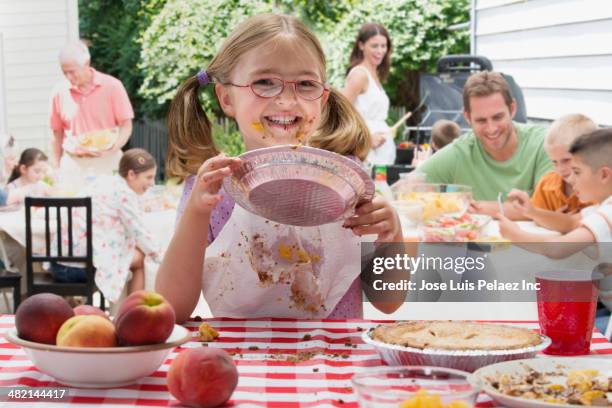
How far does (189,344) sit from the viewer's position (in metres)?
1.17

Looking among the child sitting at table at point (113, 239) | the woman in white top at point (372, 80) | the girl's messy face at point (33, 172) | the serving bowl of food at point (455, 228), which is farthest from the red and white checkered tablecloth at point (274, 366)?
the woman in white top at point (372, 80)

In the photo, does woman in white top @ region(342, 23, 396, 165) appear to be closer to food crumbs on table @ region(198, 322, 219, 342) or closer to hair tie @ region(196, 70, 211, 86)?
hair tie @ region(196, 70, 211, 86)

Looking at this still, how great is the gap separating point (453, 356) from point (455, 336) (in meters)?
0.08

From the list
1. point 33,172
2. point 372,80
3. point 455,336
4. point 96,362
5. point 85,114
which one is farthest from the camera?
point 372,80

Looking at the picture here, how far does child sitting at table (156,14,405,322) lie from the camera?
134 centimetres

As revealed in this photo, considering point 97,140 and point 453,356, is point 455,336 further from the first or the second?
point 97,140

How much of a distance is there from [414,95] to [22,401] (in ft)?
25.6

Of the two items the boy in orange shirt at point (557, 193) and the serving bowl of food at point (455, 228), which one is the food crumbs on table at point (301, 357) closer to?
the serving bowl of food at point (455, 228)

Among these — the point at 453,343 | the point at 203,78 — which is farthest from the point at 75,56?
the point at 453,343

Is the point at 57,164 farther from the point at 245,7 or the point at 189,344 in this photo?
the point at 189,344

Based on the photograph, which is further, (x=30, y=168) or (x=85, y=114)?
(x=85, y=114)

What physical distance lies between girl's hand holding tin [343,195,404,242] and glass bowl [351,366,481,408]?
399 millimetres

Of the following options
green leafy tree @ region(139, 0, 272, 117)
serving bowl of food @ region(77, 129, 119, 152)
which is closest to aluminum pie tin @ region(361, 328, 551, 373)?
serving bowl of food @ region(77, 129, 119, 152)

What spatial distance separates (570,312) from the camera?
44.6 inches
